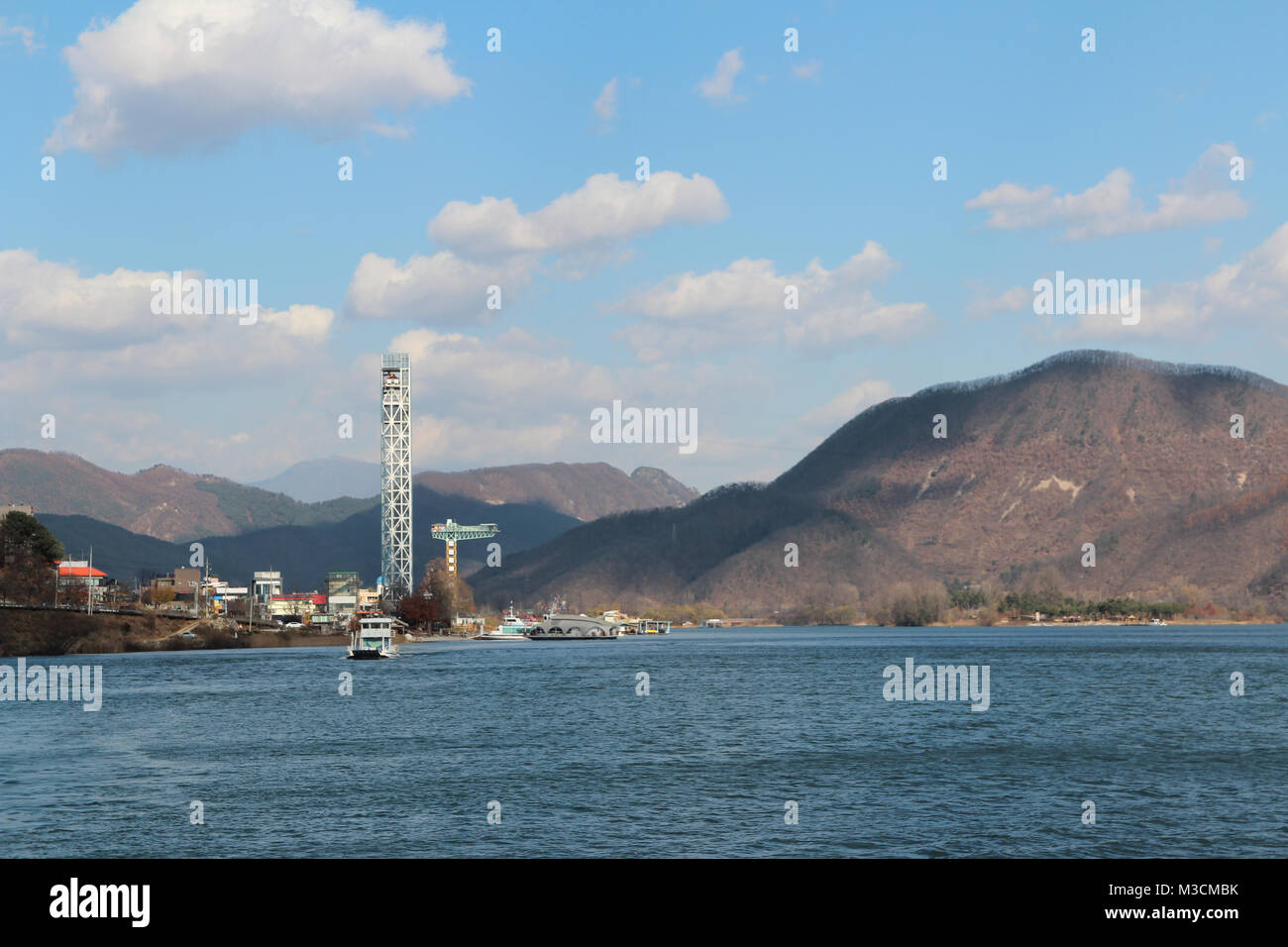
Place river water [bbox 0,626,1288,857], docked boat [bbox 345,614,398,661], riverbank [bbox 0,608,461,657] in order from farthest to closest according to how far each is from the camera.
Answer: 1. riverbank [bbox 0,608,461,657]
2. docked boat [bbox 345,614,398,661]
3. river water [bbox 0,626,1288,857]

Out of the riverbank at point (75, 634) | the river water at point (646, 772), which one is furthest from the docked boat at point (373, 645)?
the river water at point (646, 772)

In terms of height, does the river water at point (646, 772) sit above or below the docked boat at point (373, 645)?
above

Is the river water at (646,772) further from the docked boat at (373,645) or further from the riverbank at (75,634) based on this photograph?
the riverbank at (75,634)

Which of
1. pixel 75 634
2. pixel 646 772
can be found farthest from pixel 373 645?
pixel 646 772

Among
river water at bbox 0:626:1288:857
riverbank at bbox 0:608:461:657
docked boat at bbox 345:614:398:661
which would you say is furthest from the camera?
riverbank at bbox 0:608:461:657

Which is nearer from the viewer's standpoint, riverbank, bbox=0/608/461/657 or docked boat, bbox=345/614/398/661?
docked boat, bbox=345/614/398/661

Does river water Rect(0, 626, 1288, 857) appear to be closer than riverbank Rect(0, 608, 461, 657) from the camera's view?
Yes

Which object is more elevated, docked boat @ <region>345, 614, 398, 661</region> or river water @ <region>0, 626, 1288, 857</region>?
river water @ <region>0, 626, 1288, 857</region>

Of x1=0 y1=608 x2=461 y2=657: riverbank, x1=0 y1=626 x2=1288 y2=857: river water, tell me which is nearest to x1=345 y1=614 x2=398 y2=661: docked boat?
x1=0 y1=608 x2=461 y2=657: riverbank

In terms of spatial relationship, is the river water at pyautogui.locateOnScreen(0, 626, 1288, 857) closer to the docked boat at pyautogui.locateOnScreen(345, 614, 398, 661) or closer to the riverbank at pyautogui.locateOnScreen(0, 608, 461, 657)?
the docked boat at pyautogui.locateOnScreen(345, 614, 398, 661)
